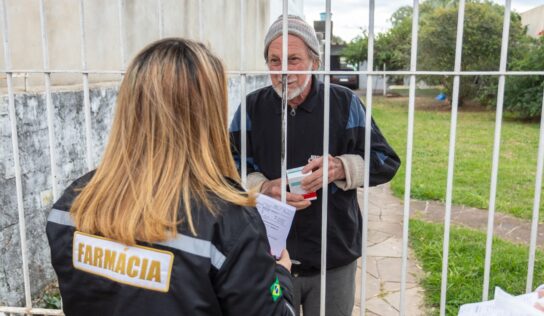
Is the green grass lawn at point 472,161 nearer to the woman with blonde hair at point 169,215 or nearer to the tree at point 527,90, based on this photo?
the tree at point 527,90

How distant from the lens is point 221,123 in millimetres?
1353

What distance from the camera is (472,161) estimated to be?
7.99m

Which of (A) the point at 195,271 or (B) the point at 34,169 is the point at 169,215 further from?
(B) the point at 34,169

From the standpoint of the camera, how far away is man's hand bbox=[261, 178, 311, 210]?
6.51 feet

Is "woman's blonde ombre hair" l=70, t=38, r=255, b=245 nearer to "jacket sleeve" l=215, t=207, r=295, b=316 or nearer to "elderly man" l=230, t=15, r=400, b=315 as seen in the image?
"jacket sleeve" l=215, t=207, r=295, b=316

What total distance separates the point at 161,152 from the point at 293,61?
1.00 m

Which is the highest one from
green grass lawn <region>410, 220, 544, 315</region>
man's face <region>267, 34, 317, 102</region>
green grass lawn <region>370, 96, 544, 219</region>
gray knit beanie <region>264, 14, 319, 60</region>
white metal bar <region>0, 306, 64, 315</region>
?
gray knit beanie <region>264, 14, 319, 60</region>

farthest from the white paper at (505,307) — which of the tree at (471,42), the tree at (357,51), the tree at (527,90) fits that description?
the tree at (357,51)

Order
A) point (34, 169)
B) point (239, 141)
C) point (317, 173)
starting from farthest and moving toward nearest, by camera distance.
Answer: point (34, 169), point (239, 141), point (317, 173)

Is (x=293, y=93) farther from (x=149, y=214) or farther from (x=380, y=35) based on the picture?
(x=380, y=35)

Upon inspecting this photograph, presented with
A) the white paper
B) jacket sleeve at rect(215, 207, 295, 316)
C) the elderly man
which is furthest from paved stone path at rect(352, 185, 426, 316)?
jacket sleeve at rect(215, 207, 295, 316)

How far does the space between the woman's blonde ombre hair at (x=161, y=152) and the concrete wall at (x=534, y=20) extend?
61.6ft

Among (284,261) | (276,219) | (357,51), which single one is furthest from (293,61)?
(357,51)

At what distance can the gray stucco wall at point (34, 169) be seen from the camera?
308 centimetres
